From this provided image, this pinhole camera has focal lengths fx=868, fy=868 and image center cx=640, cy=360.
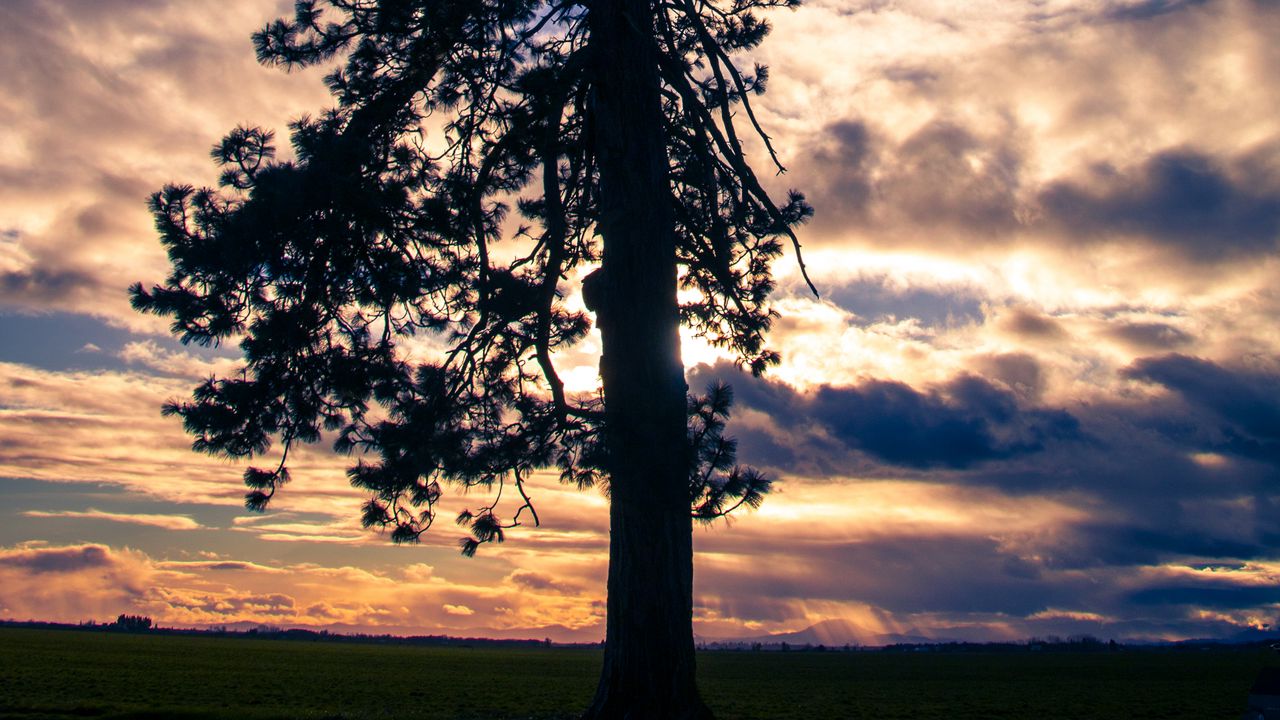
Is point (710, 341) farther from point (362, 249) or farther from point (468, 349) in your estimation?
point (362, 249)

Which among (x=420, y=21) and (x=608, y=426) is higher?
(x=420, y=21)

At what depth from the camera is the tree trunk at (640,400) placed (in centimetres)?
703

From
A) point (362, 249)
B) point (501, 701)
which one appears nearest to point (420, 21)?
point (362, 249)

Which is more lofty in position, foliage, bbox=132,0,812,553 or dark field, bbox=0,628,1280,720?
foliage, bbox=132,0,812,553

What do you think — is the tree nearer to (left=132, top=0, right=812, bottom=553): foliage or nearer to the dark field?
(left=132, top=0, right=812, bottom=553): foliage

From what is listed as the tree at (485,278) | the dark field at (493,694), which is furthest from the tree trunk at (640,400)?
the dark field at (493,694)

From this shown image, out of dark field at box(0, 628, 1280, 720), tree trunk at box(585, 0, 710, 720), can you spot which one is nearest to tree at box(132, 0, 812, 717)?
tree trunk at box(585, 0, 710, 720)

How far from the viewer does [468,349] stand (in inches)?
367

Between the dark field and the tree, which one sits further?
the dark field

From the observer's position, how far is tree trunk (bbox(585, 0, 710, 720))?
7.03 m

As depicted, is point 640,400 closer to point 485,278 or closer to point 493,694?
point 485,278

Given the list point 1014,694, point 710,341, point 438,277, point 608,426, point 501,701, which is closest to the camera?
point 608,426

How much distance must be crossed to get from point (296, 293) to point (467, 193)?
2072 millimetres

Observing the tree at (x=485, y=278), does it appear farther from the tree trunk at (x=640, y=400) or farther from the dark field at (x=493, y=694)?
the dark field at (x=493, y=694)
